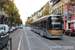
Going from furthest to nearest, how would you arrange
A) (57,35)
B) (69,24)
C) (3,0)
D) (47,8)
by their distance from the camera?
(47,8) < (69,24) < (3,0) < (57,35)

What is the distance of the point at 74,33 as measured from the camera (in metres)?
20.4

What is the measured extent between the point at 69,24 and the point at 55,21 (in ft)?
62.7

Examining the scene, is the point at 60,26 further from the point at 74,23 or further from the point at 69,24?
the point at 69,24

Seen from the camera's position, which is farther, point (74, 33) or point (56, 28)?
point (74, 33)

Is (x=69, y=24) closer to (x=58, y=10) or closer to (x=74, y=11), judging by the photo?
(x=74, y=11)

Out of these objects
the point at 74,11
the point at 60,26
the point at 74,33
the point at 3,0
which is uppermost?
the point at 3,0

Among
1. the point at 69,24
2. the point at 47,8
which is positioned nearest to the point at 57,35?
→ the point at 69,24

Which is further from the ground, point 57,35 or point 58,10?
point 58,10

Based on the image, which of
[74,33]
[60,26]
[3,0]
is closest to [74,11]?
[74,33]

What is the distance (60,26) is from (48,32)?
171cm

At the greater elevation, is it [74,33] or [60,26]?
[60,26]

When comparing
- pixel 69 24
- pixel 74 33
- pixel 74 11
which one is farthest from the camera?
pixel 69 24

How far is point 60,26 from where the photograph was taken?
14070 mm

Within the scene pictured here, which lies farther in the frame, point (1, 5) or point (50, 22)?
point (1, 5)
